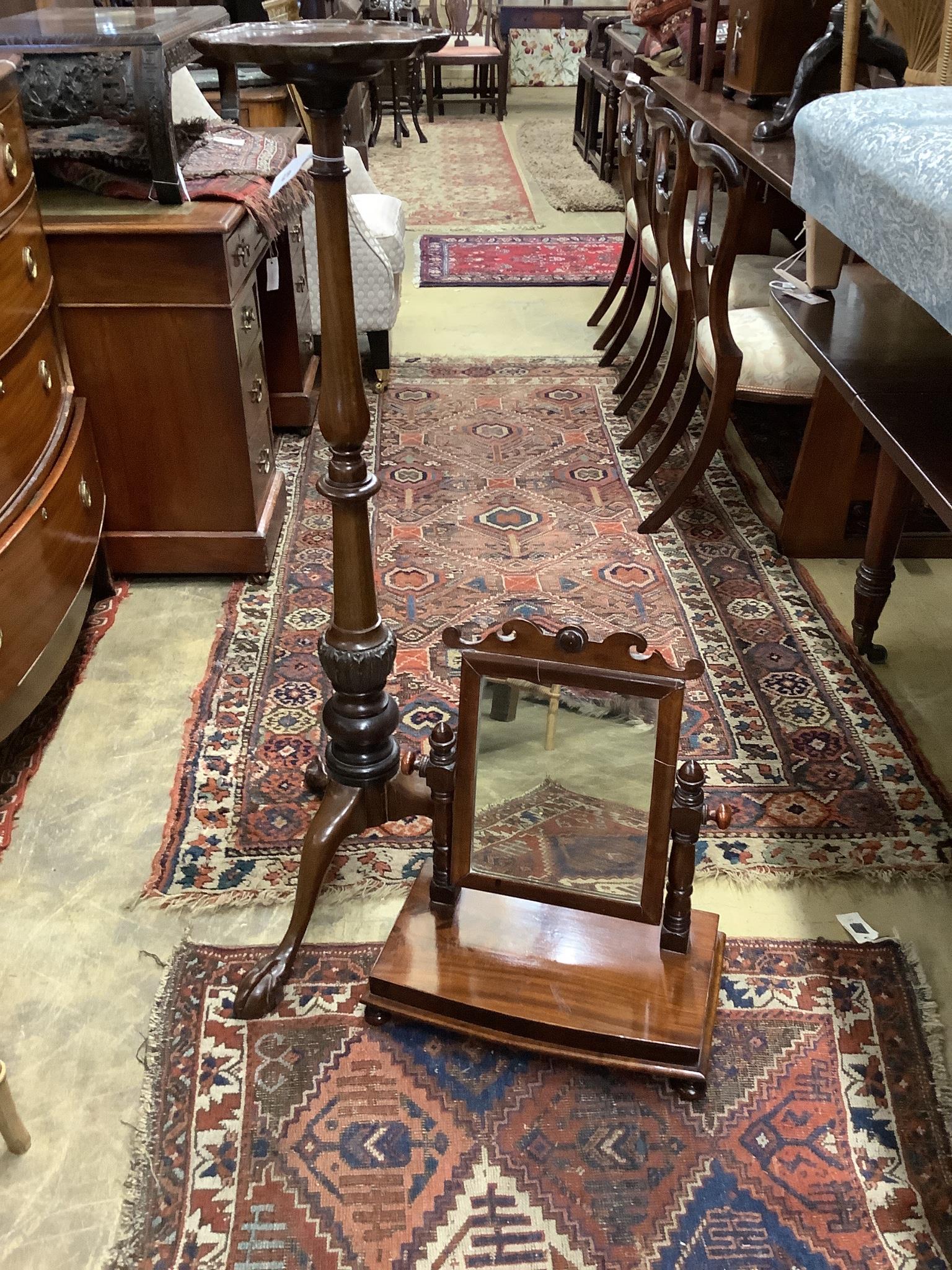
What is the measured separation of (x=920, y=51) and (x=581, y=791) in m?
1.57

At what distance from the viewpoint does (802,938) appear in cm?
172

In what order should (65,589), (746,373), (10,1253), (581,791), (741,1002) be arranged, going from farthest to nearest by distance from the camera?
1. (746,373)
2. (65,589)
3. (741,1002)
4. (581,791)
5. (10,1253)

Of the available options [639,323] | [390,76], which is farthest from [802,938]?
[390,76]

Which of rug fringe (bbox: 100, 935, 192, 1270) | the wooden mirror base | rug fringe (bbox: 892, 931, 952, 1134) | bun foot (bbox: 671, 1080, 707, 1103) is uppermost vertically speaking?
the wooden mirror base

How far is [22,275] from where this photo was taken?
199 cm

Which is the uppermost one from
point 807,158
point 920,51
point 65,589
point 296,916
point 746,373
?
point 920,51

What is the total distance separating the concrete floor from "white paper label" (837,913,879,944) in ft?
0.06

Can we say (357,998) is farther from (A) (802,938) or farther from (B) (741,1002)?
(A) (802,938)

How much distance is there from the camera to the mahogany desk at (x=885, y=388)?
55.0 inches

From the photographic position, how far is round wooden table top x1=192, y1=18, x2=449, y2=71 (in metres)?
1.16

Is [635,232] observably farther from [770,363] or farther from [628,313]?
[770,363]

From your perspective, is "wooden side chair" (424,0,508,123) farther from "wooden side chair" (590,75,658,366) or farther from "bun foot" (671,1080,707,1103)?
"bun foot" (671,1080,707,1103)

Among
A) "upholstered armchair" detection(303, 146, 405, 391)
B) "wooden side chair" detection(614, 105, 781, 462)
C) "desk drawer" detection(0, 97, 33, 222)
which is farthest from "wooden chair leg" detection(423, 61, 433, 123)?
"desk drawer" detection(0, 97, 33, 222)

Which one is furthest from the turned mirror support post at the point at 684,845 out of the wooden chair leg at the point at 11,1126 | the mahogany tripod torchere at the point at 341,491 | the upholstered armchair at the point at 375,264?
the upholstered armchair at the point at 375,264
